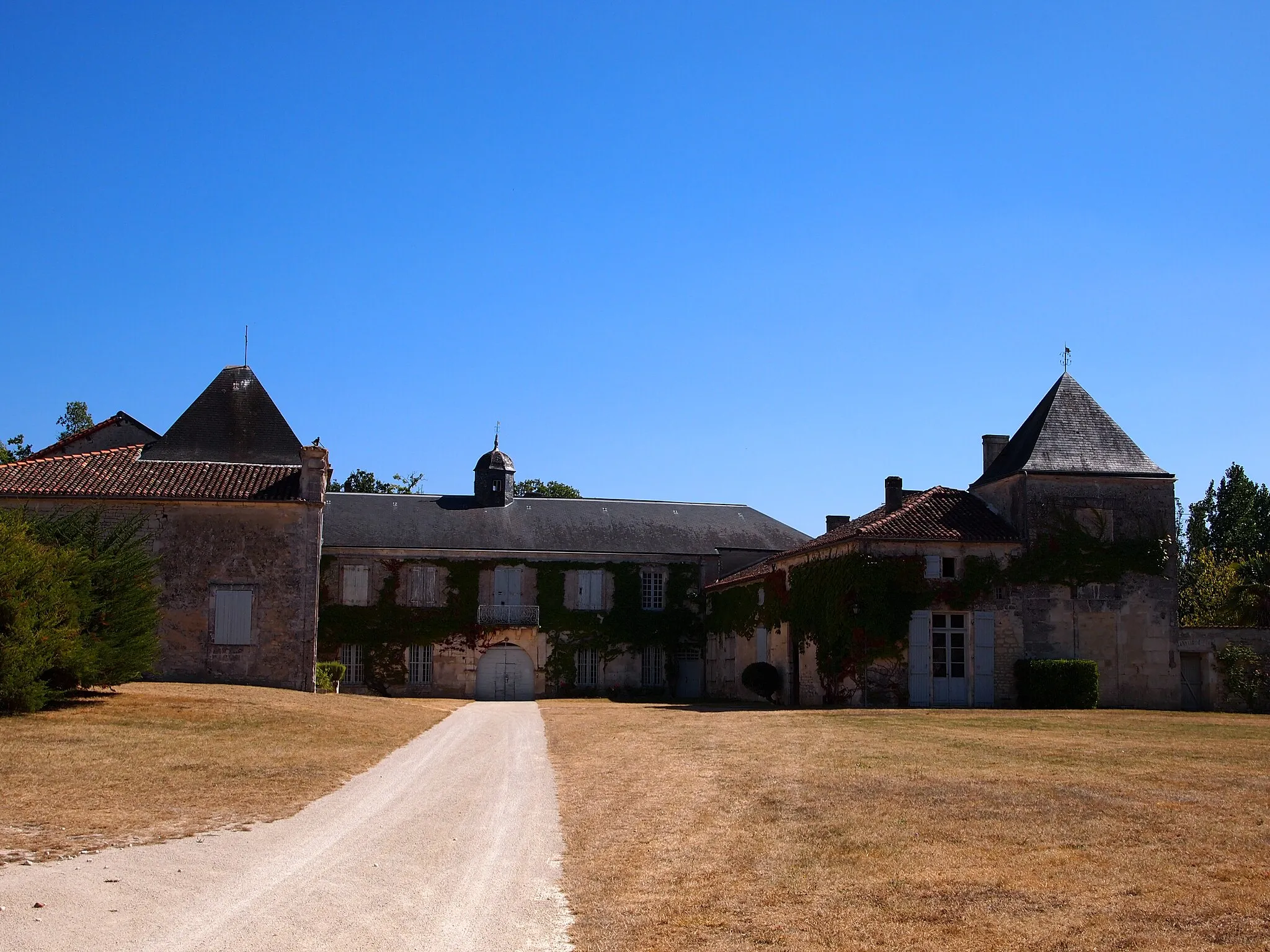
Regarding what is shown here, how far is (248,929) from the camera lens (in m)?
6.14

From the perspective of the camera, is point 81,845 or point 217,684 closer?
point 81,845

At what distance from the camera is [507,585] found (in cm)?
3688

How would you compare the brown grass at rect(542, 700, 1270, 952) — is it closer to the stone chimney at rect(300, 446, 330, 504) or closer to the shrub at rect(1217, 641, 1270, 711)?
the shrub at rect(1217, 641, 1270, 711)

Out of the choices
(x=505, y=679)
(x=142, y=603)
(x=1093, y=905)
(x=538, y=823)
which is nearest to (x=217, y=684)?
(x=142, y=603)

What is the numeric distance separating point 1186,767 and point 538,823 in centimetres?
751

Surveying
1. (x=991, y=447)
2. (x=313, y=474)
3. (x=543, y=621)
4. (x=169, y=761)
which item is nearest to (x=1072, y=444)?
(x=991, y=447)

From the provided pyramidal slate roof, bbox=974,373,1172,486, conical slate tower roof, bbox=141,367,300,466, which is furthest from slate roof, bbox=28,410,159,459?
pyramidal slate roof, bbox=974,373,1172,486

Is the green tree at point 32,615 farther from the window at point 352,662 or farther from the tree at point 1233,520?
the tree at point 1233,520

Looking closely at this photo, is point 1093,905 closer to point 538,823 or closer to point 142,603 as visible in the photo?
point 538,823

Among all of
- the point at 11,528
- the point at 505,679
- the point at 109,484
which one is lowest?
the point at 505,679

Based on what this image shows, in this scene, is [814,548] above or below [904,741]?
above

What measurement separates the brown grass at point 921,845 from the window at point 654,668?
21.3 meters

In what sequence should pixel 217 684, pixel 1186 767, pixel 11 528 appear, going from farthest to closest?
1. pixel 217 684
2. pixel 11 528
3. pixel 1186 767

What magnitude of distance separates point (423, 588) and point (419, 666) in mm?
2451
